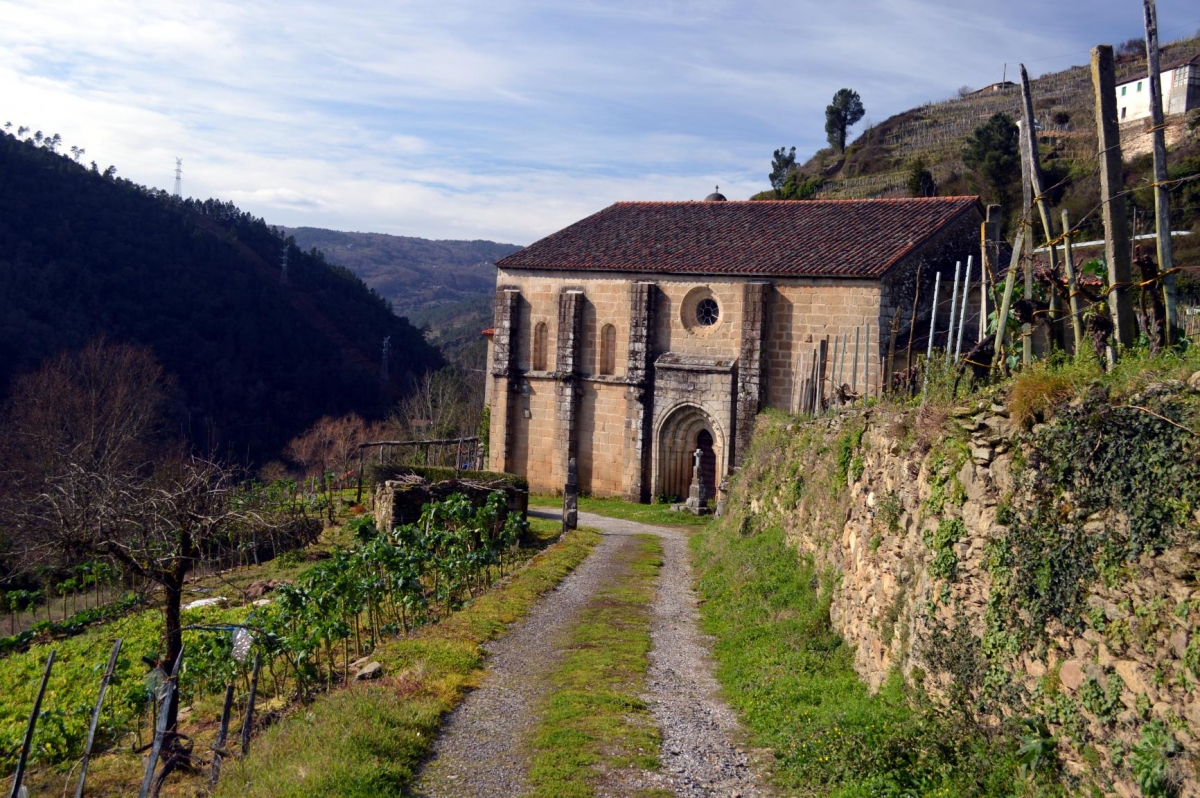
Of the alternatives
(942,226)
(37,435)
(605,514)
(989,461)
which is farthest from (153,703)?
(37,435)

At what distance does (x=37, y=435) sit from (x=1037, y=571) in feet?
121

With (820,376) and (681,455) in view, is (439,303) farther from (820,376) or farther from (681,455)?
(820,376)

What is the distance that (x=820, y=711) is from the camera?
8.61 meters

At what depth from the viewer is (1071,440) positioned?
20.1 ft

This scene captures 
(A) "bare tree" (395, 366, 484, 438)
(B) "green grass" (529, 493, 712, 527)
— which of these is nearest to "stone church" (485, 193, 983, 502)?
(B) "green grass" (529, 493, 712, 527)

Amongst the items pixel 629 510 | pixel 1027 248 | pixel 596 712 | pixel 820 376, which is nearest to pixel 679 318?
pixel 629 510

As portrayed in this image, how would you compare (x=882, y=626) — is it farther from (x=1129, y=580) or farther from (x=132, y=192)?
(x=132, y=192)

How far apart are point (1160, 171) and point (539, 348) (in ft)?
84.9

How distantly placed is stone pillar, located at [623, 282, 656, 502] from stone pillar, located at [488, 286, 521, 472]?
177 inches

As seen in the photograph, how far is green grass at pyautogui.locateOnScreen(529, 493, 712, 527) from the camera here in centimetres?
2628

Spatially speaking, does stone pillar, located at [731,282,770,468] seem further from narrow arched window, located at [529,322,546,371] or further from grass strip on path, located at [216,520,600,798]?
grass strip on path, located at [216,520,600,798]

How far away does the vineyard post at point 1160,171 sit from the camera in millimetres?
7195

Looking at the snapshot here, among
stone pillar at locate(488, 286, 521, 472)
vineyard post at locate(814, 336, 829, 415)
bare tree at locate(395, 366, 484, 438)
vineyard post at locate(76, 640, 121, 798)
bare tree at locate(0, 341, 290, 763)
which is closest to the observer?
vineyard post at locate(76, 640, 121, 798)

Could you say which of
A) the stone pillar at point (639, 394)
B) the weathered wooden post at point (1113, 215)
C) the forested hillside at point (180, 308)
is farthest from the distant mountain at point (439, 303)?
the weathered wooden post at point (1113, 215)
